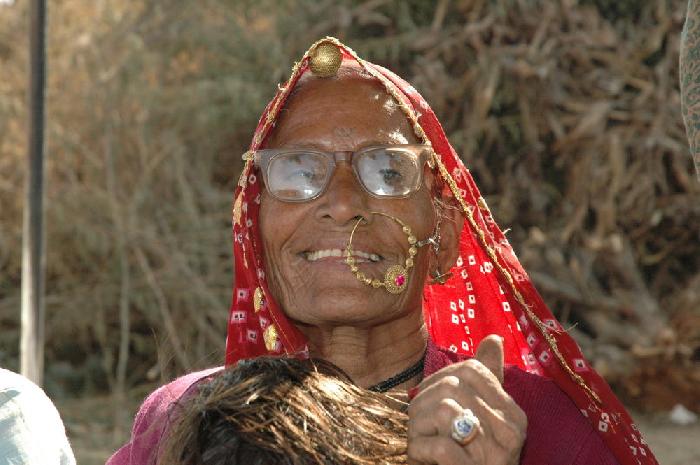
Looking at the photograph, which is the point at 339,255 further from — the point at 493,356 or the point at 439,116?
the point at 439,116

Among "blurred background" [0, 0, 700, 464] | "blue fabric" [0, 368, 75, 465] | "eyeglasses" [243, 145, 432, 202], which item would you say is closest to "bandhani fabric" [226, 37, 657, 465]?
"eyeglasses" [243, 145, 432, 202]

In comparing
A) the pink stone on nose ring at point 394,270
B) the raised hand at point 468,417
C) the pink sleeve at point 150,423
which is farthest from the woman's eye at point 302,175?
the raised hand at point 468,417

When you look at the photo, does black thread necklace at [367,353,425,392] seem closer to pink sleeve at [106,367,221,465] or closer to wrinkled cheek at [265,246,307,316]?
wrinkled cheek at [265,246,307,316]

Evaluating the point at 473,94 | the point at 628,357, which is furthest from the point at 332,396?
the point at 473,94

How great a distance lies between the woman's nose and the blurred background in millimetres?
3620

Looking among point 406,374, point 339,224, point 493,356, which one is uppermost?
point 339,224

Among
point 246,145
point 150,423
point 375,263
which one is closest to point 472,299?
point 375,263

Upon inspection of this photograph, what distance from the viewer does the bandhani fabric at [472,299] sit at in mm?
2787

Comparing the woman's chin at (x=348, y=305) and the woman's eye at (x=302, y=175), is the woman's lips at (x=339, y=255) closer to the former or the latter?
the woman's chin at (x=348, y=305)

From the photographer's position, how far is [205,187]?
23.7 feet

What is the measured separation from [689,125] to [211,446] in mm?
1280

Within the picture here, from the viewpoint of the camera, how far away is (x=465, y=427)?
179 centimetres

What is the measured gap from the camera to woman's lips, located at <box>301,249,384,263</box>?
269cm

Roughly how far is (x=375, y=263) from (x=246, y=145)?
4.82m
